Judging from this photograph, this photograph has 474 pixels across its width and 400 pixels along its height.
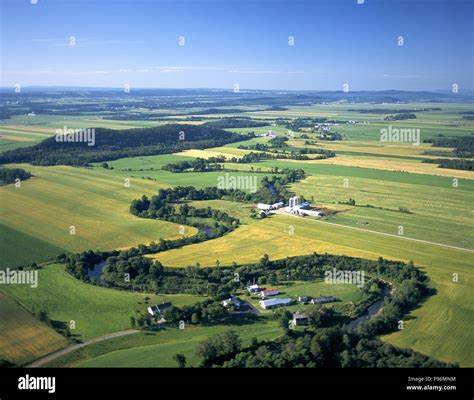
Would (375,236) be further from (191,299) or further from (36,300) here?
(36,300)

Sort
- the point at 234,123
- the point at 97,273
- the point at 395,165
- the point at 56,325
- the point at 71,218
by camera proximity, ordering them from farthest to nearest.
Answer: the point at 234,123
the point at 395,165
the point at 71,218
the point at 97,273
the point at 56,325

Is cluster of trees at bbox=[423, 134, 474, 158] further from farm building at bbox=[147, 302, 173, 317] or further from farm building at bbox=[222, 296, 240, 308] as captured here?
farm building at bbox=[147, 302, 173, 317]

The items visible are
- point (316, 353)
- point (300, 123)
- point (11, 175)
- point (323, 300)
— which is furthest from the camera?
point (300, 123)

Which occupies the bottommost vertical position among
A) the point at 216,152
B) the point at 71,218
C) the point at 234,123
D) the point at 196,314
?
the point at 196,314

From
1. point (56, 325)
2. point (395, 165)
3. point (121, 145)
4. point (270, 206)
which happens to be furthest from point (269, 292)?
point (121, 145)

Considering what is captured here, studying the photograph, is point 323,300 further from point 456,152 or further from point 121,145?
point 121,145

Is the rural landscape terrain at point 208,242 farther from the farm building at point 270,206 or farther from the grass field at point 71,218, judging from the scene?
the farm building at point 270,206
